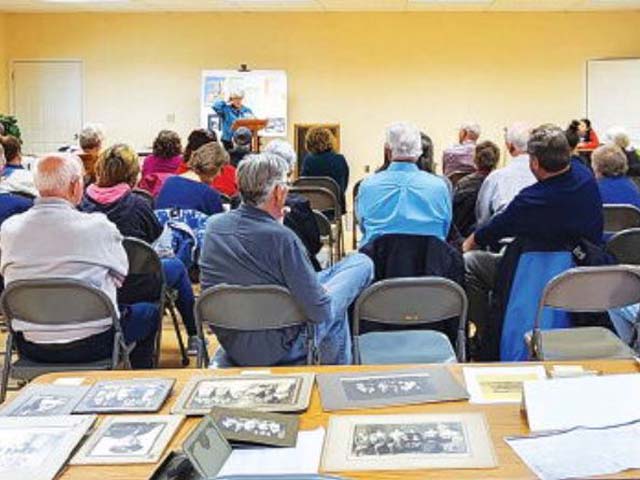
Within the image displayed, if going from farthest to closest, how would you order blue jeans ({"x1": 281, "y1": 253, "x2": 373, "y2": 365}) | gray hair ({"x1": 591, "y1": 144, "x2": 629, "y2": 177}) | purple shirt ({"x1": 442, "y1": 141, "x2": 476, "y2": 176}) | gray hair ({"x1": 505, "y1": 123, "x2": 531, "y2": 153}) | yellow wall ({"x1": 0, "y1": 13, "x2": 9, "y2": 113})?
1. yellow wall ({"x1": 0, "y1": 13, "x2": 9, "y2": 113})
2. purple shirt ({"x1": 442, "y1": 141, "x2": 476, "y2": 176})
3. gray hair ({"x1": 505, "y1": 123, "x2": 531, "y2": 153})
4. gray hair ({"x1": 591, "y1": 144, "x2": 629, "y2": 177})
5. blue jeans ({"x1": 281, "y1": 253, "x2": 373, "y2": 365})

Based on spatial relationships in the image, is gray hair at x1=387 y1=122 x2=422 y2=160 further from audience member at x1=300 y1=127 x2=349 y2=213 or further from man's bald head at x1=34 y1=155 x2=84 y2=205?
audience member at x1=300 y1=127 x2=349 y2=213

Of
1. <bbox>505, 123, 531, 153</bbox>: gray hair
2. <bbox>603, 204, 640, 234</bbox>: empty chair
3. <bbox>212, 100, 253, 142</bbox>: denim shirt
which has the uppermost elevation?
<bbox>212, 100, 253, 142</bbox>: denim shirt

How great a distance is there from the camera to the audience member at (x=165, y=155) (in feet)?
19.4

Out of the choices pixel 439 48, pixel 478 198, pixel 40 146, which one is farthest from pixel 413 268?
pixel 40 146

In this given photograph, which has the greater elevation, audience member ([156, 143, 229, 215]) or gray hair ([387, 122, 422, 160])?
gray hair ([387, 122, 422, 160])

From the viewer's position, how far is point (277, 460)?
161 cm

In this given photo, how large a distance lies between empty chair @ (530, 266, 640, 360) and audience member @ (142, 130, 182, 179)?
339 cm

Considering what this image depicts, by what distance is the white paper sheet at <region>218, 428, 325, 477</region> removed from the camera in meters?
1.56

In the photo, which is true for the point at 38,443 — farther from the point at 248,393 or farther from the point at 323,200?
the point at 323,200

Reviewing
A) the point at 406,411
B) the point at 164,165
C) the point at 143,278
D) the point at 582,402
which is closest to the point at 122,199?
the point at 143,278

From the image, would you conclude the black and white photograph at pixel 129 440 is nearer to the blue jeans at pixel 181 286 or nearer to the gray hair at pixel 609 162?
the blue jeans at pixel 181 286

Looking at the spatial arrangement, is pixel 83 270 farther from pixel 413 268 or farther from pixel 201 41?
pixel 201 41

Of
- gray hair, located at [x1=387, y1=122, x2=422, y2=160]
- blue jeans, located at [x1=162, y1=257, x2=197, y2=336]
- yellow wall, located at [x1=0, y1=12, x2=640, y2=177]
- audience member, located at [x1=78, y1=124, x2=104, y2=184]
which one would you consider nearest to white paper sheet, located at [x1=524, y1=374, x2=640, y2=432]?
gray hair, located at [x1=387, y1=122, x2=422, y2=160]

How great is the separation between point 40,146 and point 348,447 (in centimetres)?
1077
